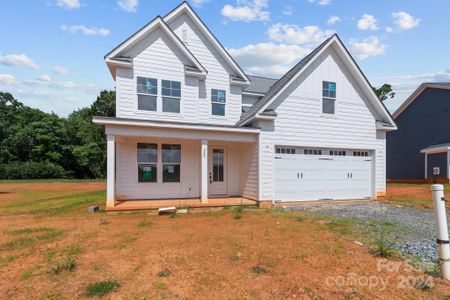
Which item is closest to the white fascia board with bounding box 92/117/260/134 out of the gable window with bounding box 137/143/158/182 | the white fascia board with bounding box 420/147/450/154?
the gable window with bounding box 137/143/158/182

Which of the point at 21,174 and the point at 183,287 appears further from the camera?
the point at 21,174

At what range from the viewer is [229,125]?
12.4m

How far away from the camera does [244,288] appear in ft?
12.5

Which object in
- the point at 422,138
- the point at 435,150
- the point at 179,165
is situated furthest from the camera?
the point at 422,138

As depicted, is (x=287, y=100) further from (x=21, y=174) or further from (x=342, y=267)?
(x=21, y=174)

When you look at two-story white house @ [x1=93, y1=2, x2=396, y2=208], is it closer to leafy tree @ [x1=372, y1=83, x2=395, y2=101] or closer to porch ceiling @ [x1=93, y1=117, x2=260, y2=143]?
porch ceiling @ [x1=93, y1=117, x2=260, y2=143]

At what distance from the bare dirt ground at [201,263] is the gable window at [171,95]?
5.73m

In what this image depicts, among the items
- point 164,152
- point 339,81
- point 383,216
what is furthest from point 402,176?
point 164,152

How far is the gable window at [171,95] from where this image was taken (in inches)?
455

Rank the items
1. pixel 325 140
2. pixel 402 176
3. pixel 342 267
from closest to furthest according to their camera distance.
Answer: pixel 342 267, pixel 325 140, pixel 402 176

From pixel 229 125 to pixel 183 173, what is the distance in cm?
318

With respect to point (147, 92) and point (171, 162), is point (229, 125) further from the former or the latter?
point (147, 92)

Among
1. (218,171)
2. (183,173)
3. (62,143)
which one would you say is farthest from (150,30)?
(62,143)

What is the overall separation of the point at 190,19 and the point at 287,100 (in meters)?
6.27
